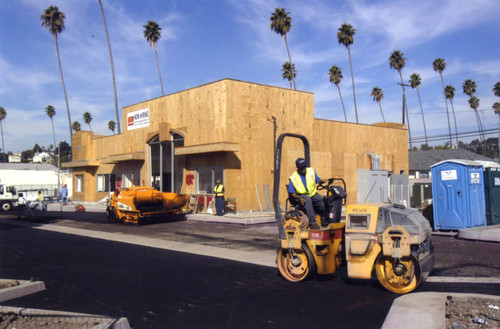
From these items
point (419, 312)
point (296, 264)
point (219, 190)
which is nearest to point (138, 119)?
point (219, 190)

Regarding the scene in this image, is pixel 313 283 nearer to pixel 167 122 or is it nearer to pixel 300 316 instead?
pixel 300 316

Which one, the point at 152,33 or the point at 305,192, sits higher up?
the point at 152,33

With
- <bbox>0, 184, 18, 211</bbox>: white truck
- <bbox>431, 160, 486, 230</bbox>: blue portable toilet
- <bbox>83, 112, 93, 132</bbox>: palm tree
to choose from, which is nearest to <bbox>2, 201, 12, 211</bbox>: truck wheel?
<bbox>0, 184, 18, 211</bbox>: white truck

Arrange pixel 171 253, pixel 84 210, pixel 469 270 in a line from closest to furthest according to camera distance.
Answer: pixel 469 270 < pixel 171 253 < pixel 84 210

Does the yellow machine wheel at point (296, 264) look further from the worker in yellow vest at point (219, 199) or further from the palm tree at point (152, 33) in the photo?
the palm tree at point (152, 33)

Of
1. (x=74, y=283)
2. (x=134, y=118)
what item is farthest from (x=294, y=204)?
(x=134, y=118)

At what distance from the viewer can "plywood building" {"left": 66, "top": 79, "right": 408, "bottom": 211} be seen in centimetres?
2256

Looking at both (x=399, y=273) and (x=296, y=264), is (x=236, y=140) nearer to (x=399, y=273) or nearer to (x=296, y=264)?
(x=296, y=264)

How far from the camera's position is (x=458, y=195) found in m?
13.4

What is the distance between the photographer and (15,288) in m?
6.94

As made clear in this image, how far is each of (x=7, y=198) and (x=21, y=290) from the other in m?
29.7

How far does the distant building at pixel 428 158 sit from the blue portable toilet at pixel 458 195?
43.3m

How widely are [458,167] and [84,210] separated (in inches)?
911

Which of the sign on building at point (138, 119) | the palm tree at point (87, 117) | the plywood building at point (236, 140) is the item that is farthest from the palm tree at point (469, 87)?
the palm tree at point (87, 117)
